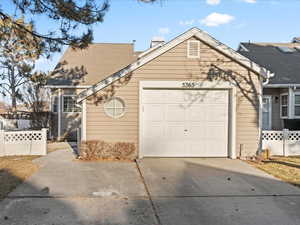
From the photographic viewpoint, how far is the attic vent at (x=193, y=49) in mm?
8922

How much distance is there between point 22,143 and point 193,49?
23.5 feet

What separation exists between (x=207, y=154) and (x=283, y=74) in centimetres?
731

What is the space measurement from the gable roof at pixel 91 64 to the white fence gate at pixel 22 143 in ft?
18.6

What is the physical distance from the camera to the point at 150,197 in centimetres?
507

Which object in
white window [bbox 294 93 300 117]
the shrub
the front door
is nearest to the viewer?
the shrub

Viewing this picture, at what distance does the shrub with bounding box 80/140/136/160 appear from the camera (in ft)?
28.3

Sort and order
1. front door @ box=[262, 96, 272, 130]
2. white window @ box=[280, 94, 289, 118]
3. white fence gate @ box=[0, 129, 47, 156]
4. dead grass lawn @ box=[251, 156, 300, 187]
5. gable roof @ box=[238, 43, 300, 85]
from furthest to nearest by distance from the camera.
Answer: front door @ box=[262, 96, 272, 130] → gable roof @ box=[238, 43, 300, 85] → white window @ box=[280, 94, 289, 118] → white fence gate @ box=[0, 129, 47, 156] → dead grass lawn @ box=[251, 156, 300, 187]

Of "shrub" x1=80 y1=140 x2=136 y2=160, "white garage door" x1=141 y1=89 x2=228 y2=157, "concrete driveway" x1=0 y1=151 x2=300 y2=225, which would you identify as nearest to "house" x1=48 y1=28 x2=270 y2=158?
"white garage door" x1=141 y1=89 x2=228 y2=157

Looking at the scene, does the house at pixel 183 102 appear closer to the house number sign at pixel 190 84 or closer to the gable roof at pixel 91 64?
the house number sign at pixel 190 84

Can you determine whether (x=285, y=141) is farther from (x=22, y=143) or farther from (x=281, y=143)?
(x=22, y=143)

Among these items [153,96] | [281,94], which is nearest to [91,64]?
[153,96]

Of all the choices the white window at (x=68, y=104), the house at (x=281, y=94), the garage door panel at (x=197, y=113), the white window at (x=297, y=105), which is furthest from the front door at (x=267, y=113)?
the white window at (x=68, y=104)

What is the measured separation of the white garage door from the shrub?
0.66 m

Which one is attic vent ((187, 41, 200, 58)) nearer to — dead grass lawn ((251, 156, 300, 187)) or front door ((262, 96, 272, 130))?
dead grass lawn ((251, 156, 300, 187))
